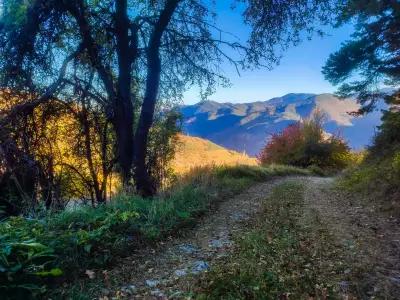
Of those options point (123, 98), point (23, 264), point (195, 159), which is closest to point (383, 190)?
point (123, 98)

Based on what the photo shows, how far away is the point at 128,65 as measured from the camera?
8.94 meters

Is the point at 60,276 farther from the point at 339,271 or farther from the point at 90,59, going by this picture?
the point at 90,59

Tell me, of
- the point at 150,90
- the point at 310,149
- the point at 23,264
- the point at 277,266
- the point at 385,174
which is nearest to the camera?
the point at 23,264

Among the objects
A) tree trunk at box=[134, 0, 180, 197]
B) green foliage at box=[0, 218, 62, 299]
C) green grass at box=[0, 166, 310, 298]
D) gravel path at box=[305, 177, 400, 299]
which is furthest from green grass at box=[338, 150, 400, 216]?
green foliage at box=[0, 218, 62, 299]

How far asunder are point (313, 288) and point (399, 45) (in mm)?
11796

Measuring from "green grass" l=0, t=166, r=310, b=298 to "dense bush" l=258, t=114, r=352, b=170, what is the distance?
23285mm

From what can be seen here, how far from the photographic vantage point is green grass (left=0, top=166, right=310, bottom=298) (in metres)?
3.58

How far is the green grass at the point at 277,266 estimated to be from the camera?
3649mm

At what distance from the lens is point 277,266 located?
171 inches

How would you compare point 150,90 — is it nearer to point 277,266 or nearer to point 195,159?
point 277,266

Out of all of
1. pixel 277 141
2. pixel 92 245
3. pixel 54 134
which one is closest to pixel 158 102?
pixel 54 134

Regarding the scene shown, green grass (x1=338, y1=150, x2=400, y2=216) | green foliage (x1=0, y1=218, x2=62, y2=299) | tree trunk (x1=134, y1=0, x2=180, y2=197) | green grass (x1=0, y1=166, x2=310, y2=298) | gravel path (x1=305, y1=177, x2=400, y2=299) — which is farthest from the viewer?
tree trunk (x1=134, y1=0, x2=180, y2=197)

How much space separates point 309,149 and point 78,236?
27.1m

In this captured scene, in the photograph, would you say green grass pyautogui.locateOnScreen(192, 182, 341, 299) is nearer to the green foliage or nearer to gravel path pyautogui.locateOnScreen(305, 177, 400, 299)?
gravel path pyautogui.locateOnScreen(305, 177, 400, 299)
